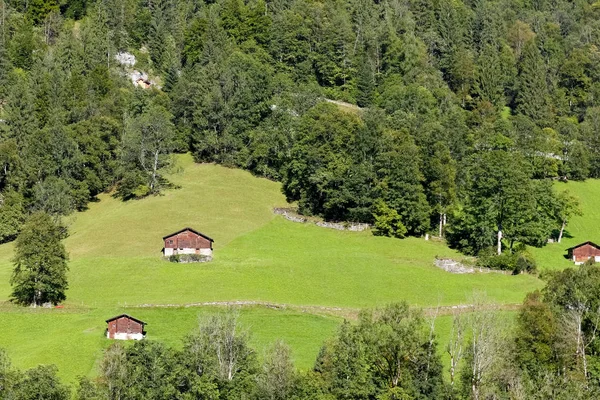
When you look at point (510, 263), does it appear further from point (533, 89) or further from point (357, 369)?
point (533, 89)

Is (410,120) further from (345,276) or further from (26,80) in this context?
(26,80)

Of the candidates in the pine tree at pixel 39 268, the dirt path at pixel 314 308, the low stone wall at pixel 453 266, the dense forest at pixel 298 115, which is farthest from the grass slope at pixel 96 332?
the dense forest at pixel 298 115

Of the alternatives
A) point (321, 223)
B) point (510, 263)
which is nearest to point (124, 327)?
point (321, 223)

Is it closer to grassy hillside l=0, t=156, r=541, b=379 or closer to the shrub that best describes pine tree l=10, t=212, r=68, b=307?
grassy hillside l=0, t=156, r=541, b=379

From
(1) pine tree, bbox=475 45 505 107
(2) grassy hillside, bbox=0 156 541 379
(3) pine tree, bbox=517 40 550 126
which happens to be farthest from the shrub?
(1) pine tree, bbox=475 45 505 107

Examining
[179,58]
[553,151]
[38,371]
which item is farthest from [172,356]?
[179,58]

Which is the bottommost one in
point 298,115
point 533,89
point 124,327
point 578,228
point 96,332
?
point 96,332

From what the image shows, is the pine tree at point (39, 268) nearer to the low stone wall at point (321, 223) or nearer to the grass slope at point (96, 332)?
the grass slope at point (96, 332)
